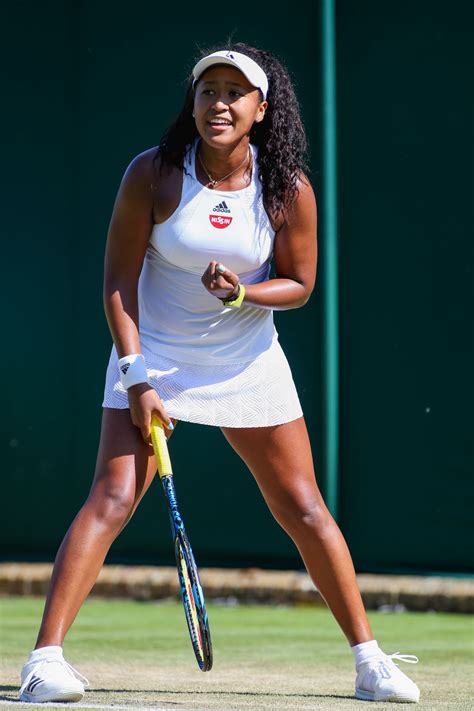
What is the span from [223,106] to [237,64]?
13cm

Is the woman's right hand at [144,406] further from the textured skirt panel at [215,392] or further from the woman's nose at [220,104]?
the woman's nose at [220,104]

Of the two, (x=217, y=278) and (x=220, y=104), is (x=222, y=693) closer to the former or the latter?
(x=217, y=278)

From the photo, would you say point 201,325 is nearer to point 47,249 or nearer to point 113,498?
point 113,498

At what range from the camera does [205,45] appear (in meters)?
7.79

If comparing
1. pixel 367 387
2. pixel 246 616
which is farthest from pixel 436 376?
pixel 246 616

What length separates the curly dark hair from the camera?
4918 millimetres

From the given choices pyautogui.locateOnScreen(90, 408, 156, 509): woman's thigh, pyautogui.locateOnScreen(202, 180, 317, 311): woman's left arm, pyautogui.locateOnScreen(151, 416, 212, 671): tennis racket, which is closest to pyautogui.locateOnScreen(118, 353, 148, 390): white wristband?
pyautogui.locateOnScreen(90, 408, 156, 509): woman's thigh

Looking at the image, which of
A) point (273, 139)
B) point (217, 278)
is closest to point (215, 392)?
point (217, 278)

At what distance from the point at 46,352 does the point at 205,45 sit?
1.77m

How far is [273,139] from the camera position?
16.5 ft

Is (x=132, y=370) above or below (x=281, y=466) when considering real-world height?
above

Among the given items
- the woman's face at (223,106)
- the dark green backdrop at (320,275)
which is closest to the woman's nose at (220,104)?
the woman's face at (223,106)

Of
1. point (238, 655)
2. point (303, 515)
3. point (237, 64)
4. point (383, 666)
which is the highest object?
point (237, 64)

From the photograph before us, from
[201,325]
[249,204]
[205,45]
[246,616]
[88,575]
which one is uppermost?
[205,45]
